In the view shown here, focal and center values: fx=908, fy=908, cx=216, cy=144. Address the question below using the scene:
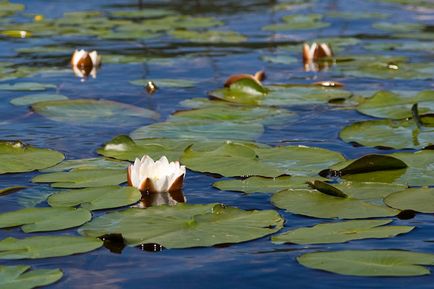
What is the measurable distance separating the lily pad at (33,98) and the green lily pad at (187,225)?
2191mm

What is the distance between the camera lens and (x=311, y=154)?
393cm

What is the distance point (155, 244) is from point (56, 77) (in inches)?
138

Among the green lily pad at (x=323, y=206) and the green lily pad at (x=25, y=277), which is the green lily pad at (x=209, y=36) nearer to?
the green lily pad at (x=323, y=206)

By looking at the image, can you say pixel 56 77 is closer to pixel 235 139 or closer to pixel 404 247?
pixel 235 139

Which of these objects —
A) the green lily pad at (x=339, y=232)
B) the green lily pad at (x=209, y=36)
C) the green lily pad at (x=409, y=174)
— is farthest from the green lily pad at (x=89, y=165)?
the green lily pad at (x=209, y=36)

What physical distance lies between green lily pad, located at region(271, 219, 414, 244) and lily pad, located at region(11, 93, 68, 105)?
2.63 m

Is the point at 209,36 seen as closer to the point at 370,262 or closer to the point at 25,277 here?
the point at 370,262

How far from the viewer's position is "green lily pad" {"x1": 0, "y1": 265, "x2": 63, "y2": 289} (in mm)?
2477

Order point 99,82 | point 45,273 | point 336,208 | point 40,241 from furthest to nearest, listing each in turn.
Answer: point 99,82
point 336,208
point 40,241
point 45,273

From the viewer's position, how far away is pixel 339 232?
295 centimetres

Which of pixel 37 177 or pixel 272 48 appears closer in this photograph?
pixel 37 177

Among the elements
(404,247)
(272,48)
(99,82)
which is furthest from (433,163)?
(272,48)

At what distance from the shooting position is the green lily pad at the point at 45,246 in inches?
108

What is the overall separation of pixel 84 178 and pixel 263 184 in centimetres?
71
